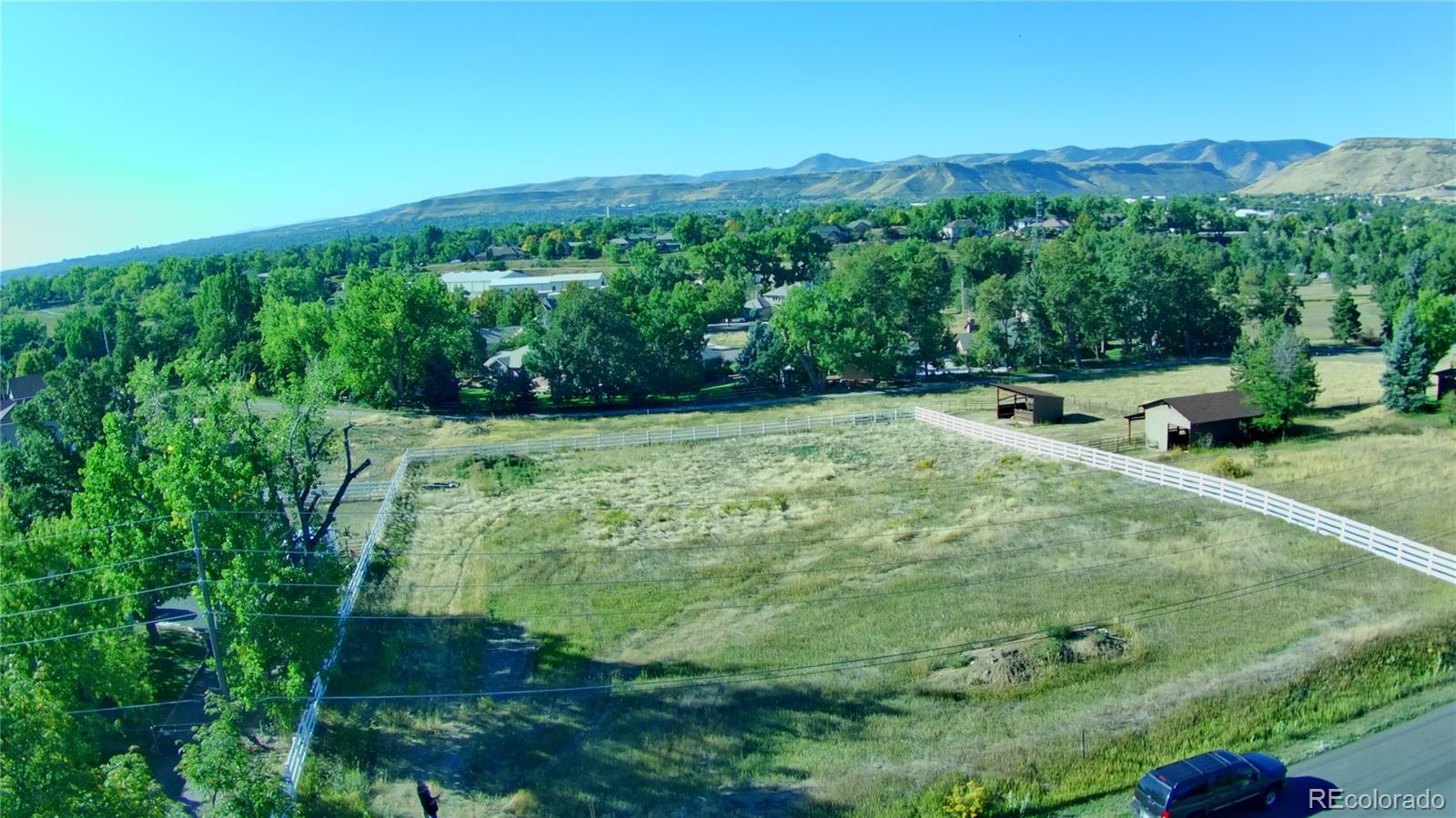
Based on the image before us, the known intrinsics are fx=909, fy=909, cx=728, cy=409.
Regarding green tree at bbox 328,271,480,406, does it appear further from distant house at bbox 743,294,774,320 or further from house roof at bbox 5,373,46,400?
A: distant house at bbox 743,294,774,320

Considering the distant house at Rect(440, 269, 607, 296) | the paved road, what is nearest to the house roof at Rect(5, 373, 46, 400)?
the distant house at Rect(440, 269, 607, 296)

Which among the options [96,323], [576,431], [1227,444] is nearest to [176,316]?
[96,323]

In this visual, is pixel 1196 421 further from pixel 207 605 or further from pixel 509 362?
pixel 509 362

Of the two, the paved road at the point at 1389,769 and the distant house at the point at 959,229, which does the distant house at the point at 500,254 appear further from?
the paved road at the point at 1389,769

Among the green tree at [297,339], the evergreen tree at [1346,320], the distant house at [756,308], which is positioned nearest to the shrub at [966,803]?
the green tree at [297,339]

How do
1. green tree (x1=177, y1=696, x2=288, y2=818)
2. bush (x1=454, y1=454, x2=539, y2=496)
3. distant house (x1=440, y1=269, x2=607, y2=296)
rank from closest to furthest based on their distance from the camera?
green tree (x1=177, y1=696, x2=288, y2=818), bush (x1=454, y1=454, x2=539, y2=496), distant house (x1=440, y1=269, x2=607, y2=296)

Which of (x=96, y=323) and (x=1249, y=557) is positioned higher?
(x=96, y=323)

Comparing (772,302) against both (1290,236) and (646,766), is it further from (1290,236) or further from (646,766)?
(1290,236)
